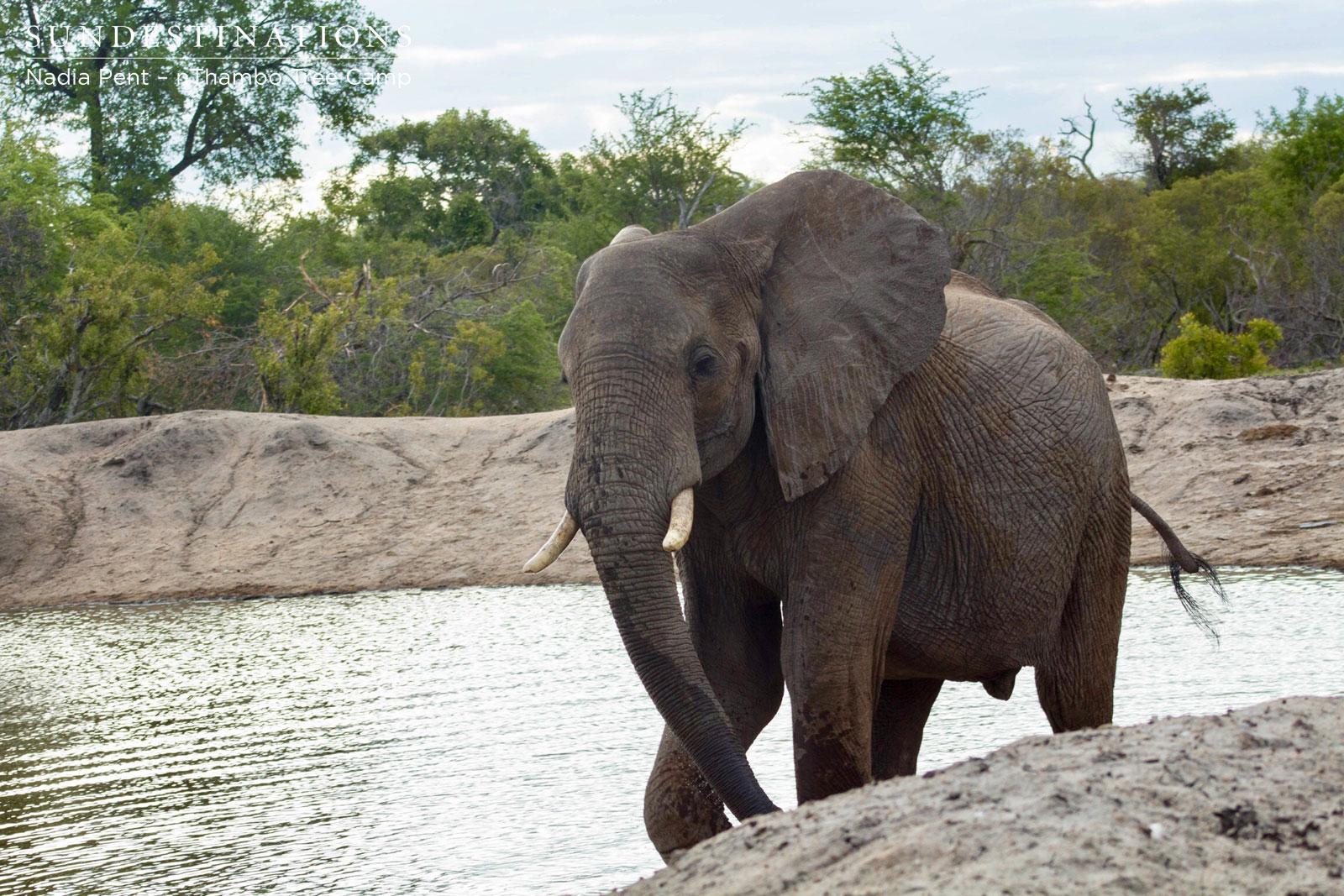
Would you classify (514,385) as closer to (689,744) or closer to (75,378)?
(75,378)

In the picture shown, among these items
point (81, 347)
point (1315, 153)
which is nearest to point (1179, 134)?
point (1315, 153)

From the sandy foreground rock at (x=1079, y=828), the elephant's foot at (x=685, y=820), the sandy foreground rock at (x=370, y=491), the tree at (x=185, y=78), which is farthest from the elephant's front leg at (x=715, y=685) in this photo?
the tree at (x=185, y=78)

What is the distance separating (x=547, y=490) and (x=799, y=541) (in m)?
9.07

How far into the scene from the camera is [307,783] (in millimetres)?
5480

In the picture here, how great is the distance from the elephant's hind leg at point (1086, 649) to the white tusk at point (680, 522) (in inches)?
59.1

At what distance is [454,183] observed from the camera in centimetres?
3722

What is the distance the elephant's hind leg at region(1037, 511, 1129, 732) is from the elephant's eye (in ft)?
4.68

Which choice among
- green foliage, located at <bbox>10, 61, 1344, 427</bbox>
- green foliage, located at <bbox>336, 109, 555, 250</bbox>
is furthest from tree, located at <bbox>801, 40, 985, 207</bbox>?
green foliage, located at <bbox>336, 109, 555, 250</bbox>

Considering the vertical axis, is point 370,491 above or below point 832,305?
below

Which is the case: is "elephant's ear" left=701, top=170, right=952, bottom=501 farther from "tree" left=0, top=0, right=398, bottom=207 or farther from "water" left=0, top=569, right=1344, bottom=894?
"tree" left=0, top=0, right=398, bottom=207

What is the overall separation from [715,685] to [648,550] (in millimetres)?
729

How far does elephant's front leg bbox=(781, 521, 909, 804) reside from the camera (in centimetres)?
362

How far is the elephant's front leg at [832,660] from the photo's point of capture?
11.9 feet

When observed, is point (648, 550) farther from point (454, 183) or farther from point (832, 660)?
point (454, 183)
